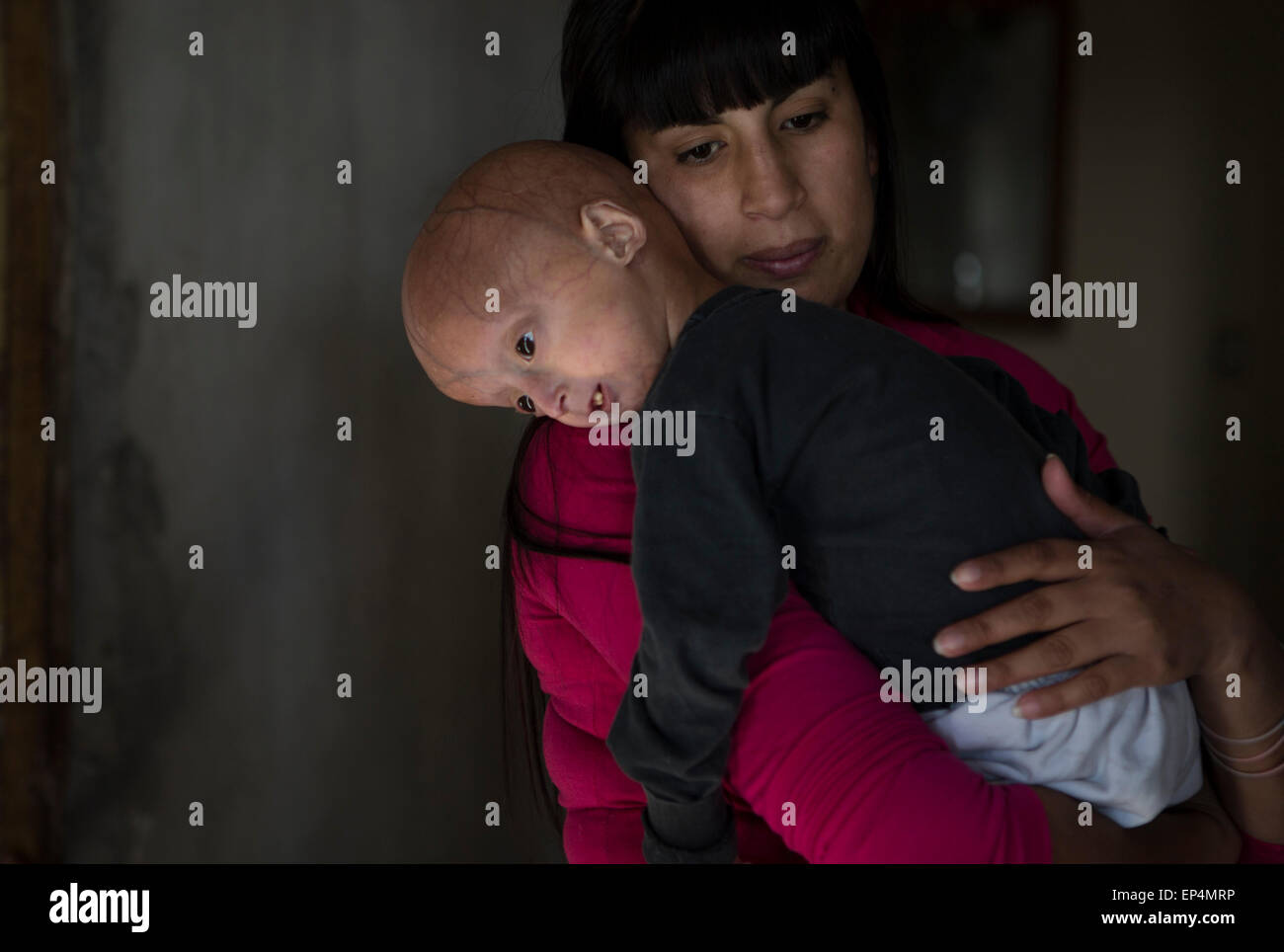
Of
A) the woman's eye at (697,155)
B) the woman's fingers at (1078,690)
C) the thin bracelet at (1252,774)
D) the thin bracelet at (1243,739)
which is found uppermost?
the woman's eye at (697,155)

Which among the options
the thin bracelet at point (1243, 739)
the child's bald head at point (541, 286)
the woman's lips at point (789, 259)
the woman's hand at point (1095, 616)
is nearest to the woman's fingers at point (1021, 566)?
the woman's hand at point (1095, 616)

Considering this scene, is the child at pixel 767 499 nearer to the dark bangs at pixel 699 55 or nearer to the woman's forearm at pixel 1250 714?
the woman's forearm at pixel 1250 714

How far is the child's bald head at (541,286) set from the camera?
0.98 meters

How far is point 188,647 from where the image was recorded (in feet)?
5.56

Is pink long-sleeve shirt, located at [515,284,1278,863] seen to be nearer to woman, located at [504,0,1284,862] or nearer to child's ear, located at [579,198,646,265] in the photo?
woman, located at [504,0,1284,862]

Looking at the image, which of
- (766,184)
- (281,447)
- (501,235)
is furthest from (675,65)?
(281,447)

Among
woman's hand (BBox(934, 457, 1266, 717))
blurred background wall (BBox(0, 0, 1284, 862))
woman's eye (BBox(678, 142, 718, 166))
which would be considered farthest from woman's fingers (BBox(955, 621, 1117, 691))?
blurred background wall (BBox(0, 0, 1284, 862))

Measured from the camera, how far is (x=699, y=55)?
1083 mm

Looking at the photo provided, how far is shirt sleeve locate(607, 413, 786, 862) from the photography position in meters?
0.84

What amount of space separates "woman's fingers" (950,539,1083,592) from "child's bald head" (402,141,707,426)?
0.34 m

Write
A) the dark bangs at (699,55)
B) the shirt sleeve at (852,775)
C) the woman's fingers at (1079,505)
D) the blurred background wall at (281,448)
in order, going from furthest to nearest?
the blurred background wall at (281,448)
the dark bangs at (699,55)
the woman's fingers at (1079,505)
the shirt sleeve at (852,775)

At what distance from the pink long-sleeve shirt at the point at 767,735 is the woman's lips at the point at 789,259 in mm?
277
